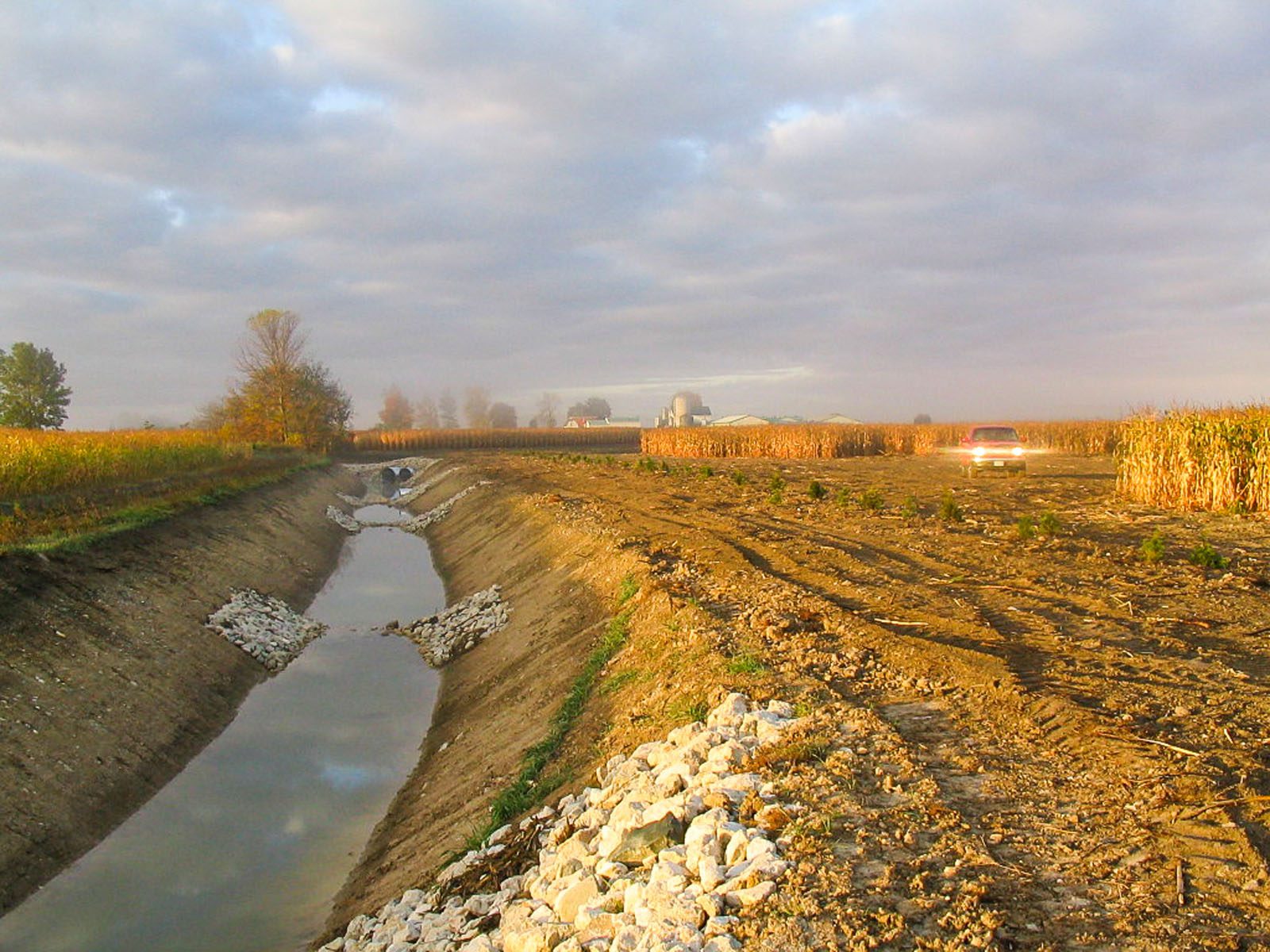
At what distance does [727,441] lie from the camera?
59062mm

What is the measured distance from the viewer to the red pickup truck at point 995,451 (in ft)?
101

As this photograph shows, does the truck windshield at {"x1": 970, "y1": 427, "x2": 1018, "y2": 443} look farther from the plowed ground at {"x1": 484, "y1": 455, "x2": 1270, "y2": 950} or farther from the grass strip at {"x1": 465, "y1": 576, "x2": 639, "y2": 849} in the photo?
the grass strip at {"x1": 465, "y1": 576, "x2": 639, "y2": 849}

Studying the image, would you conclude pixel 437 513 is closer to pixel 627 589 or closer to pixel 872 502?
pixel 872 502

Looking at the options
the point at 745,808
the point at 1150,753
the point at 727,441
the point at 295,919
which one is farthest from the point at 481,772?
the point at 727,441

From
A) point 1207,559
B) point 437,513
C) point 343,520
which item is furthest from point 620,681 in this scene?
point 343,520

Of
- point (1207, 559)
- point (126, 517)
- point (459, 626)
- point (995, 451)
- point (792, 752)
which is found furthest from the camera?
point (995, 451)

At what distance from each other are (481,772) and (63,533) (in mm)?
12335

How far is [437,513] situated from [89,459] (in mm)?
17331

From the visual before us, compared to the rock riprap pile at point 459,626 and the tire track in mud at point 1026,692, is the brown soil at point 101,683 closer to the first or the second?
the rock riprap pile at point 459,626

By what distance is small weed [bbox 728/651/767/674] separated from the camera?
8.34m

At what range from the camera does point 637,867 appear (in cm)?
543

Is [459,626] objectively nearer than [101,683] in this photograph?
No

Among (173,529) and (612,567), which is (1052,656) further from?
(173,529)

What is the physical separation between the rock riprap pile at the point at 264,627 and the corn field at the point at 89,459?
234 inches
